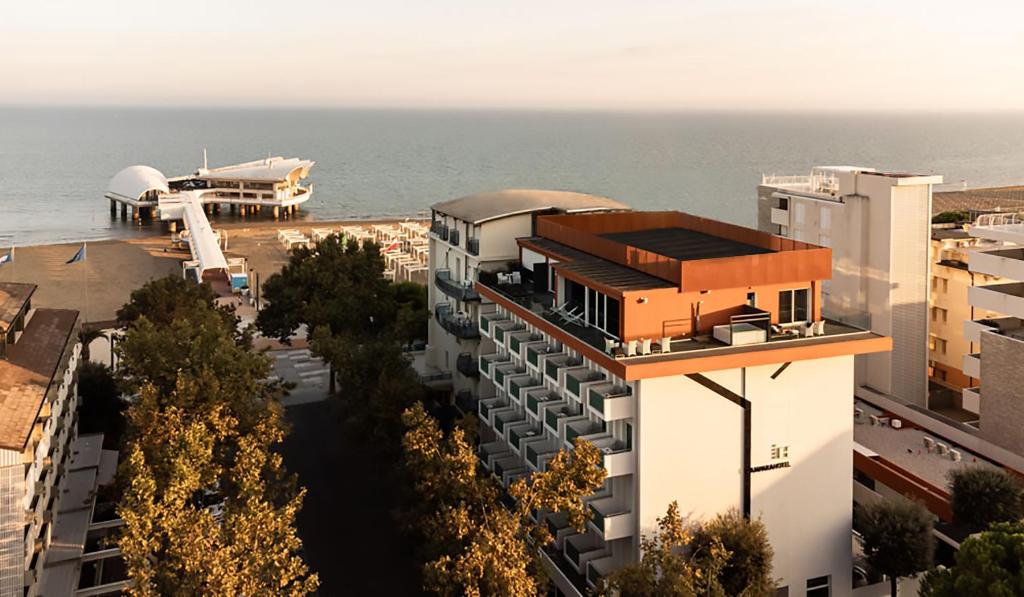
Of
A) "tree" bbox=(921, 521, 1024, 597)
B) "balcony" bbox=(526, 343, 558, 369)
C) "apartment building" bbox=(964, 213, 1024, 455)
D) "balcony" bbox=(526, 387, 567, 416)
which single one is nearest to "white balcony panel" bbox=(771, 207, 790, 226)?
"apartment building" bbox=(964, 213, 1024, 455)

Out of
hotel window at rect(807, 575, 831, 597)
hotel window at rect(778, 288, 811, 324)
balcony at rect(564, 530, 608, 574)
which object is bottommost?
hotel window at rect(807, 575, 831, 597)

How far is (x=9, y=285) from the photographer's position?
27.2 meters

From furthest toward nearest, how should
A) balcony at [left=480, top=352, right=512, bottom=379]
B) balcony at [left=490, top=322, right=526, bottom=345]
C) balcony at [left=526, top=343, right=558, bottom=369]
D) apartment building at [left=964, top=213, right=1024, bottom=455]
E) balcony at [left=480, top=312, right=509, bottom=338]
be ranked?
Answer: apartment building at [left=964, top=213, right=1024, bottom=455] < balcony at [left=480, top=312, right=509, bottom=338] < balcony at [left=480, top=352, right=512, bottom=379] < balcony at [left=490, top=322, right=526, bottom=345] < balcony at [left=526, top=343, right=558, bottom=369]

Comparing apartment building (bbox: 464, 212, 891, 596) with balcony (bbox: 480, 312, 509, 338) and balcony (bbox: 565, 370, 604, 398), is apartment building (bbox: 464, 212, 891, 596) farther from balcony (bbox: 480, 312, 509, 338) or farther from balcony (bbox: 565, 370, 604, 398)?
balcony (bbox: 480, 312, 509, 338)

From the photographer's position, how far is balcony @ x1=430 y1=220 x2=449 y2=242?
110 feet

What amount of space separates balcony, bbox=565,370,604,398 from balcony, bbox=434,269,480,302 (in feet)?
28.0

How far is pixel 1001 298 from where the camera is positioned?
93.5 feet

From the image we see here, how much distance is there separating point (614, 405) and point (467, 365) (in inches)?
433

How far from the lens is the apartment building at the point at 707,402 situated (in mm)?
20031

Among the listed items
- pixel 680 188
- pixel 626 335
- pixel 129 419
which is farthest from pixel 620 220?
pixel 680 188

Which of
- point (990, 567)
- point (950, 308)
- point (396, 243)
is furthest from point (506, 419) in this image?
point (396, 243)

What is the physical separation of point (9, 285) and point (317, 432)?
33.6 ft

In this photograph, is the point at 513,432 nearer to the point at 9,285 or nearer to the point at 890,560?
the point at 890,560

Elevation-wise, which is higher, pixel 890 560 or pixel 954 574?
pixel 954 574
